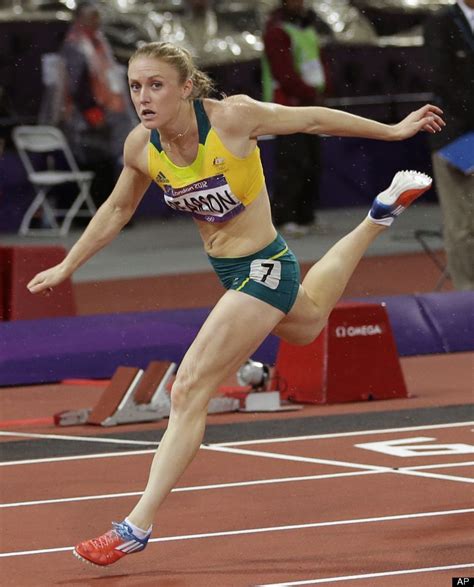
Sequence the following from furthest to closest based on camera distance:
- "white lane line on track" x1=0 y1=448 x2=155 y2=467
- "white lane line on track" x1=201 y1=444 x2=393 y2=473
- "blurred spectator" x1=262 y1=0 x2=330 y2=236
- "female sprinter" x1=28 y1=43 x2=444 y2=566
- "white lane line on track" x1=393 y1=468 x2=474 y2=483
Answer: "blurred spectator" x1=262 y1=0 x2=330 y2=236 → "white lane line on track" x1=0 y1=448 x2=155 y2=467 → "white lane line on track" x1=201 y1=444 x2=393 y2=473 → "white lane line on track" x1=393 y1=468 x2=474 y2=483 → "female sprinter" x1=28 y1=43 x2=444 y2=566

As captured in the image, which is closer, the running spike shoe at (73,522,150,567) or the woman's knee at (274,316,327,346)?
the running spike shoe at (73,522,150,567)

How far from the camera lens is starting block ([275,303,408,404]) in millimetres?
9766

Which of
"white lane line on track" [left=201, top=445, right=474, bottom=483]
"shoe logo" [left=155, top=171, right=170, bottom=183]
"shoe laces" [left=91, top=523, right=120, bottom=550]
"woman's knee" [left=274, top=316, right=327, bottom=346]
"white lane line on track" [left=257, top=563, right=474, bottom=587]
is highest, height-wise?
"shoe logo" [left=155, top=171, right=170, bottom=183]

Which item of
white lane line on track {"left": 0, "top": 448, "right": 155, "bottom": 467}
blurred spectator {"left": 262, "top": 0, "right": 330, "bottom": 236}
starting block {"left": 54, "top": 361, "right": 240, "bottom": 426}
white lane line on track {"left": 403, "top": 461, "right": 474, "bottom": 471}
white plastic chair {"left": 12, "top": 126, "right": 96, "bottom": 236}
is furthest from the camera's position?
white plastic chair {"left": 12, "top": 126, "right": 96, "bottom": 236}

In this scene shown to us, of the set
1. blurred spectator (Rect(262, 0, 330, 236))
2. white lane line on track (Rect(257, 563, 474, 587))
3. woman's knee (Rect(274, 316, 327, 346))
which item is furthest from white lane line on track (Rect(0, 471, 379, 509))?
blurred spectator (Rect(262, 0, 330, 236))

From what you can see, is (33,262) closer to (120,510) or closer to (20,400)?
(20,400)

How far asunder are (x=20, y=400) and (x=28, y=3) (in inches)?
416

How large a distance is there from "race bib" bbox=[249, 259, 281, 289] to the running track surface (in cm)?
101

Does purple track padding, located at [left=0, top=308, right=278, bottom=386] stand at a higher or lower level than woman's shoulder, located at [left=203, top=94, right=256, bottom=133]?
lower

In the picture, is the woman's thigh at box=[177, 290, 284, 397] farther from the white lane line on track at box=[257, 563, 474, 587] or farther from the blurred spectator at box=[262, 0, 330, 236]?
the blurred spectator at box=[262, 0, 330, 236]

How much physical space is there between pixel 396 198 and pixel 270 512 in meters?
1.51

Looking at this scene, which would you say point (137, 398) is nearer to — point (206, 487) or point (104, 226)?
point (206, 487)

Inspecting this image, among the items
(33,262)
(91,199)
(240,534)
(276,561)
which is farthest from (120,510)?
(91,199)

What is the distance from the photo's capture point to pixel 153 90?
6230mm
